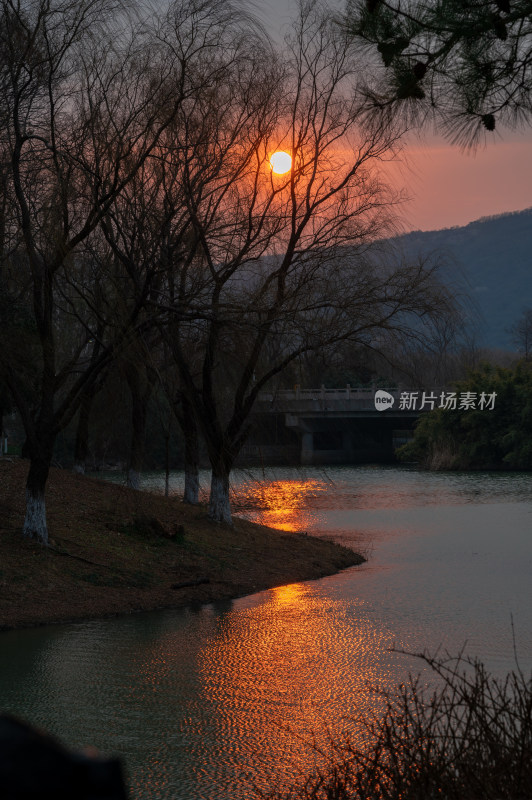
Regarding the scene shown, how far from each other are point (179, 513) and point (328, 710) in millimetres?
12348

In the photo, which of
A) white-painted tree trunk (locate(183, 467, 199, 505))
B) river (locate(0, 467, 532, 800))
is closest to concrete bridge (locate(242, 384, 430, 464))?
white-painted tree trunk (locate(183, 467, 199, 505))

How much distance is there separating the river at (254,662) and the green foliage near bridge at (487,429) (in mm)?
35523

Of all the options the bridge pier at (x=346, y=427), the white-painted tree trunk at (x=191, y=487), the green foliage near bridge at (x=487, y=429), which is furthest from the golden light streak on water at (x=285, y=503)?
the green foliage near bridge at (x=487, y=429)

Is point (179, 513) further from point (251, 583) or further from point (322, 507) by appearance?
point (322, 507)

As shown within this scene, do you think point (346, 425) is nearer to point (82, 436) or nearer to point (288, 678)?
point (82, 436)

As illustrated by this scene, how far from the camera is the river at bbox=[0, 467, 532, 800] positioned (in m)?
8.25

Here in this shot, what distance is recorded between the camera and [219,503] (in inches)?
844

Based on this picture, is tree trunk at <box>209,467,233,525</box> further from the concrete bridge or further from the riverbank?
the concrete bridge

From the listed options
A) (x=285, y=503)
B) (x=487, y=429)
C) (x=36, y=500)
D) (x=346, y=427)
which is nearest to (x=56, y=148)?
(x=36, y=500)

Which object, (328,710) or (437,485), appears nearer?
(328,710)

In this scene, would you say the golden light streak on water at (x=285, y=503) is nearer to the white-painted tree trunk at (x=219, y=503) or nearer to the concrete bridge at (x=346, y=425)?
the white-painted tree trunk at (x=219, y=503)

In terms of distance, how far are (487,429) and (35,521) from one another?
46.8 m

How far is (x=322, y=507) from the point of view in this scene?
Result: 3628 centimetres

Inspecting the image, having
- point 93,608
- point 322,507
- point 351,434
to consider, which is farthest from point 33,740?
point 351,434
